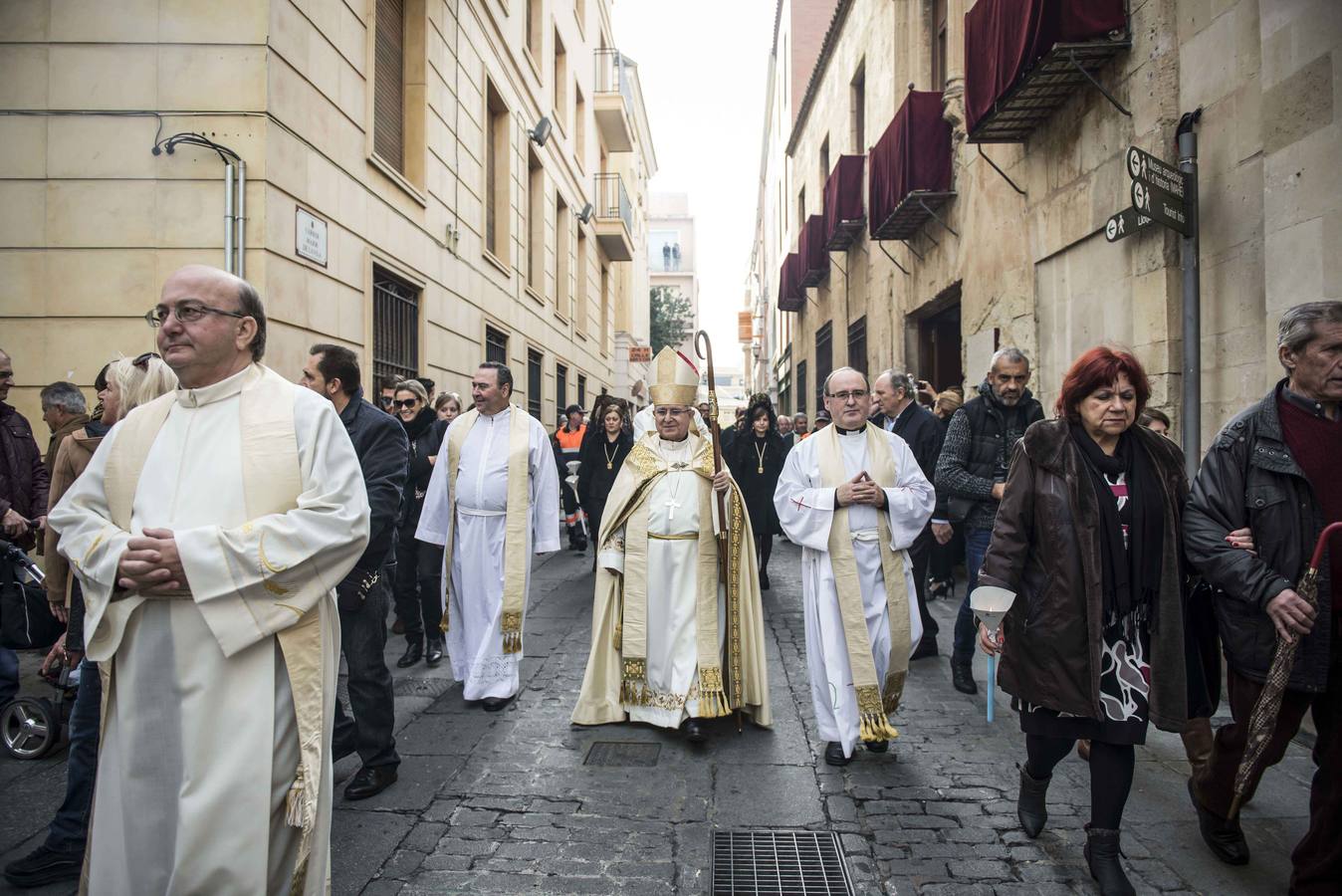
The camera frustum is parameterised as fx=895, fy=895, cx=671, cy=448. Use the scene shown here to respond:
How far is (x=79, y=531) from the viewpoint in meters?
2.34

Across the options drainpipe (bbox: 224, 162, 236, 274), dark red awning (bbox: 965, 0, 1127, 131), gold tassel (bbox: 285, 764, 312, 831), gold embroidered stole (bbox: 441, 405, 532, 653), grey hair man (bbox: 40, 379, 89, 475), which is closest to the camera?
gold tassel (bbox: 285, 764, 312, 831)

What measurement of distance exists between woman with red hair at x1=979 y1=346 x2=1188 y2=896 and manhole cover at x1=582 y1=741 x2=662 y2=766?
70.8 inches

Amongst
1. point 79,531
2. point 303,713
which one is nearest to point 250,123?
point 79,531

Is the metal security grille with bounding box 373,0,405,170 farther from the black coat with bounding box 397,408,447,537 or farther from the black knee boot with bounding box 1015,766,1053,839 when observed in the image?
the black knee boot with bounding box 1015,766,1053,839

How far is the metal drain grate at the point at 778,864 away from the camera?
118 inches

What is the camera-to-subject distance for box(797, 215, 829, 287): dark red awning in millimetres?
17641

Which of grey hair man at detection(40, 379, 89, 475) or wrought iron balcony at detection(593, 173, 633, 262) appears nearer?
grey hair man at detection(40, 379, 89, 475)

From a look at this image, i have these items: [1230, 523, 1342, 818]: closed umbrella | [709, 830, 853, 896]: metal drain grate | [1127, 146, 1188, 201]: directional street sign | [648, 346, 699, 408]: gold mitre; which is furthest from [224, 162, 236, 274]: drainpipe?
[1230, 523, 1342, 818]: closed umbrella

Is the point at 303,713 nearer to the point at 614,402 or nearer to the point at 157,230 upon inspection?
the point at 157,230

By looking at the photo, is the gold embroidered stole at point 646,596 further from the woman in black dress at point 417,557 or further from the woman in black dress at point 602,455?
the woman in black dress at point 602,455

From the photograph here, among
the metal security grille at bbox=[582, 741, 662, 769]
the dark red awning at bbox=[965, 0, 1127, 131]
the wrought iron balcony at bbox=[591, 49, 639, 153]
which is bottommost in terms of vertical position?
the metal security grille at bbox=[582, 741, 662, 769]

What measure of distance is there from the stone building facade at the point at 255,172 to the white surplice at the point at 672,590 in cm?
373

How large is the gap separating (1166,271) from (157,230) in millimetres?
7089

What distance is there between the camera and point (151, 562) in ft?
7.22
